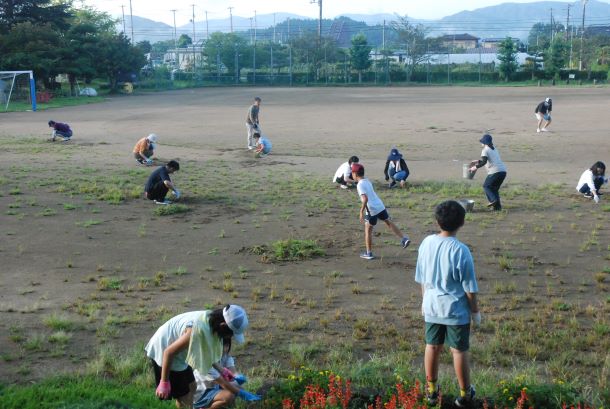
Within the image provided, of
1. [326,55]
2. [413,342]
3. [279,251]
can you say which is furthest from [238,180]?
[326,55]

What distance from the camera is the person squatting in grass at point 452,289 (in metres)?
5.63

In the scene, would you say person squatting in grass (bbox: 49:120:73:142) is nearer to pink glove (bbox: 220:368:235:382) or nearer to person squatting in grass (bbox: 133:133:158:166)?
person squatting in grass (bbox: 133:133:158:166)

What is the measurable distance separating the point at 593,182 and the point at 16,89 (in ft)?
142

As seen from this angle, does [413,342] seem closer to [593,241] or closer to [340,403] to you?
[340,403]

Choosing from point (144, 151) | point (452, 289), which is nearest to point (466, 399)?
point (452, 289)

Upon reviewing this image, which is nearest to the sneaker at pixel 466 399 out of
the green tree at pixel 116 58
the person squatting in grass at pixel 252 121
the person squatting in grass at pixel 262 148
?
the person squatting in grass at pixel 262 148

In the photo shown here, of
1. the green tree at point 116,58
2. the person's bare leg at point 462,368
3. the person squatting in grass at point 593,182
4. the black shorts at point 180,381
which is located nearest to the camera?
the black shorts at point 180,381

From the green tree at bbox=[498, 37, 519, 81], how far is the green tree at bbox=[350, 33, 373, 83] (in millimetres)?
15445

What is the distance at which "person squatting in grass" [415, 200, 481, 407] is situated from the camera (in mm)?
5629

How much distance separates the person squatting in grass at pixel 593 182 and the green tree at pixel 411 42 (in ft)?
223

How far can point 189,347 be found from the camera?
17.0 ft

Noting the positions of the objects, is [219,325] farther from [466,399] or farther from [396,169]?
[396,169]

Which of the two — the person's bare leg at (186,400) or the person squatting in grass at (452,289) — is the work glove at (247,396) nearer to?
the person's bare leg at (186,400)

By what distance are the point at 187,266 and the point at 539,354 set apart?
577 cm
